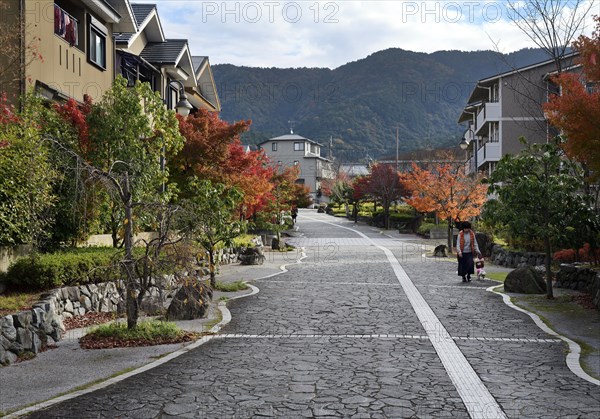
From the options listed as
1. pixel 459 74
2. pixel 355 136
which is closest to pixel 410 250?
pixel 355 136

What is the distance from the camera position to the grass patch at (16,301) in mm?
10469

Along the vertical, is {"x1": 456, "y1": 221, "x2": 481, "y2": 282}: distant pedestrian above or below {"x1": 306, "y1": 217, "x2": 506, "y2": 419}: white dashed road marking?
above

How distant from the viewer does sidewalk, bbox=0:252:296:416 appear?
7785 mm

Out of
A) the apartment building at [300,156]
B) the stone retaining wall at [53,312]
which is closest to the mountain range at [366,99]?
the apartment building at [300,156]

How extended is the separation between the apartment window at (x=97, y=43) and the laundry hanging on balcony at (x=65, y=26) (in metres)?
0.75

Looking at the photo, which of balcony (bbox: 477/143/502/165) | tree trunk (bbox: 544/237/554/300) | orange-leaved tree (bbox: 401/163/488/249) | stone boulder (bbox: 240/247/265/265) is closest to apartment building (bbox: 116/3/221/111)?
stone boulder (bbox: 240/247/265/265)

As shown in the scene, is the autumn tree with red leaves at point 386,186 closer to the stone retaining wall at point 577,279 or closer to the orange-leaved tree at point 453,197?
the orange-leaved tree at point 453,197

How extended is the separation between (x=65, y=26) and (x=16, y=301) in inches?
423

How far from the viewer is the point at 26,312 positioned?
1006 cm

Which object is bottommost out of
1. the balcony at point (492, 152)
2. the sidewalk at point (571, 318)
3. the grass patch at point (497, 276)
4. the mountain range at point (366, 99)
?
the grass patch at point (497, 276)

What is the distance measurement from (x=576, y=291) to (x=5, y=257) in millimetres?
14140

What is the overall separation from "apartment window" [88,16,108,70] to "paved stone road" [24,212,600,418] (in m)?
10.2

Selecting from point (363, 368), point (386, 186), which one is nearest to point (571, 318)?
point (363, 368)

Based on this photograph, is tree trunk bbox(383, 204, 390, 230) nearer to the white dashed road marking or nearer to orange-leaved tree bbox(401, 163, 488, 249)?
orange-leaved tree bbox(401, 163, 488, 249)
